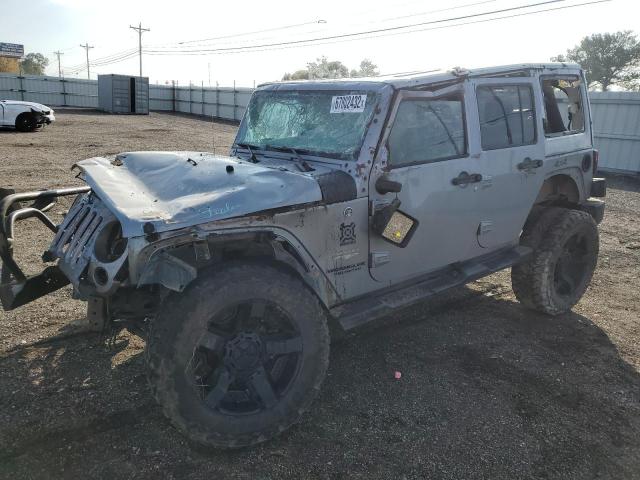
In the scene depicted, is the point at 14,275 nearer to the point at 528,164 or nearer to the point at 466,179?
the point at 466,179

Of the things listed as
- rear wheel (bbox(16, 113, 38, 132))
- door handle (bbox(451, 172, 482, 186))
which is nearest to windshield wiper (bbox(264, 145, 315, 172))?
door handle (bbox(451, 172, 482, 186))

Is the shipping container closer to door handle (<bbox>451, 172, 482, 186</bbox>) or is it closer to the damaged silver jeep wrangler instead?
the damaged silver jeep wrangler

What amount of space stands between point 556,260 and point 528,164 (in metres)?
1.00

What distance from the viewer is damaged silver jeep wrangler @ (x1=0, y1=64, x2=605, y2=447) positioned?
269 cm

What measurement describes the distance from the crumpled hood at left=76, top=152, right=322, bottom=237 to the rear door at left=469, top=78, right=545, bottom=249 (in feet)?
5.26

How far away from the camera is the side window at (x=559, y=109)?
15.1 ft

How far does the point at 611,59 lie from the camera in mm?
45156

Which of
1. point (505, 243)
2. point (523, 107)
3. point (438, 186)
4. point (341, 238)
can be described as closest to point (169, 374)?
point (341, 238)

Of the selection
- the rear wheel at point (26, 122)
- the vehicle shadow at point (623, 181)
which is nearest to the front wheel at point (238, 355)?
the vehicle shadow at point (623, 181)

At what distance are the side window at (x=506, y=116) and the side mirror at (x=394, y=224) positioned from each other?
103cm

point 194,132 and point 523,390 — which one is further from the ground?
point 194,132

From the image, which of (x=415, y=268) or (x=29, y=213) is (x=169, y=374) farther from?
(x=415, y=268)

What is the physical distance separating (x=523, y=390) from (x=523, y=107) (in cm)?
226

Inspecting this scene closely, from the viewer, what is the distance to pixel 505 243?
4.47m
